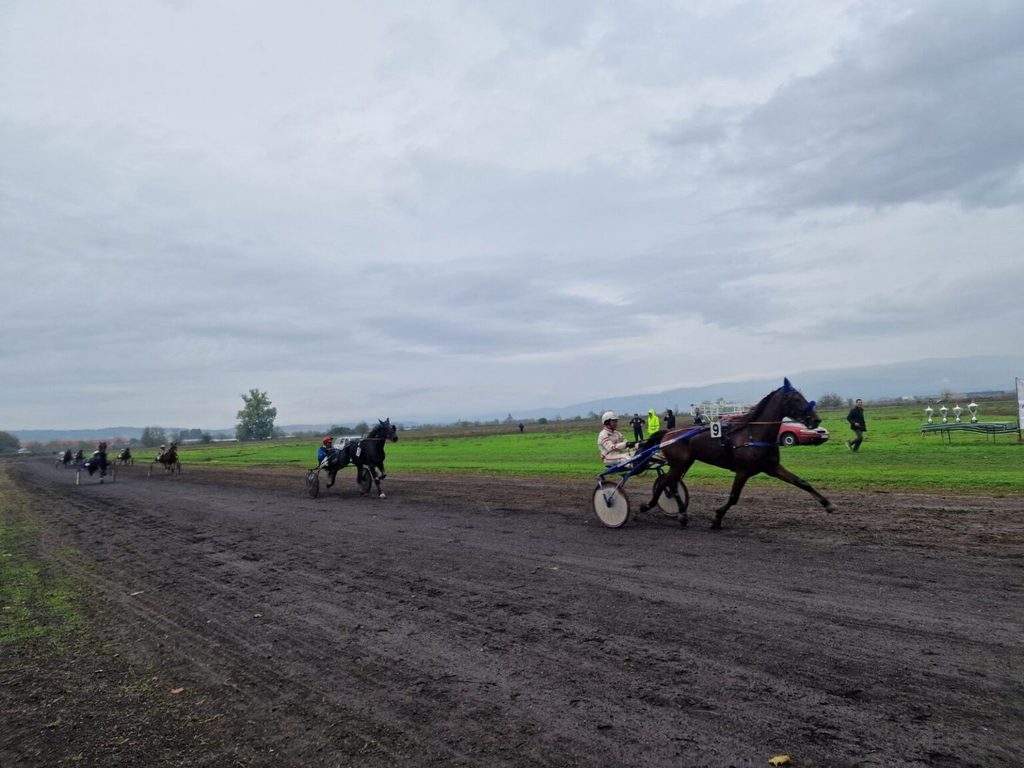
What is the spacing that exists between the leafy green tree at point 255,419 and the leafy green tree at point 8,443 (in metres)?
49.9

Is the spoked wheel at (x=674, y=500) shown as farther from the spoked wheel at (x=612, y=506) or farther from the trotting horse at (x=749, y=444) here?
the spoked wheel at (x=612, y=506)

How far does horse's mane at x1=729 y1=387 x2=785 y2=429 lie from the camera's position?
9531 millimetres

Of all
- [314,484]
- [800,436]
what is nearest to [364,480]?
[314,484]

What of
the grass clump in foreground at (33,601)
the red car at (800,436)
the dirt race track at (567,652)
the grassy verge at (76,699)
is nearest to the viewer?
the dirt race track at (567,652)

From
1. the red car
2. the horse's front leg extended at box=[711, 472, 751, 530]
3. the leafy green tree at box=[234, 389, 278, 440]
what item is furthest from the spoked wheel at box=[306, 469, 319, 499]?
the leafy green tree at box=[234, 389, 278, 440]

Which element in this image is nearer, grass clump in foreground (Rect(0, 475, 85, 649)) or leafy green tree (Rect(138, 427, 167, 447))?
grass clump in foreground (Rect(0, 475, 85, 649))

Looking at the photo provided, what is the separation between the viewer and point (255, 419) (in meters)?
147

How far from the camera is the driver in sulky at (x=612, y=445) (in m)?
10.6

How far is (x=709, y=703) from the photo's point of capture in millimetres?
3762

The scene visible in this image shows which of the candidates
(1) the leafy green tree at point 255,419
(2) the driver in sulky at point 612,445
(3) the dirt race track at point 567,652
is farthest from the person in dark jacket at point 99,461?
(1) the leafy green tree at point 255,419

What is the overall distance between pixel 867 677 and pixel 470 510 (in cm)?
976

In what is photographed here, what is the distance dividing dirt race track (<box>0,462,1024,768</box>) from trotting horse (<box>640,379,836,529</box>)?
84 centimetres

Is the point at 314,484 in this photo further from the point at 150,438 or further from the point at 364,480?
the point at 150,438

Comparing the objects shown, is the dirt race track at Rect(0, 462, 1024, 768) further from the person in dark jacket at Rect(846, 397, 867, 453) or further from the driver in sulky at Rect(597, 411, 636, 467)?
the person in dark jacket at Rect(846, 397, 867, 453)
